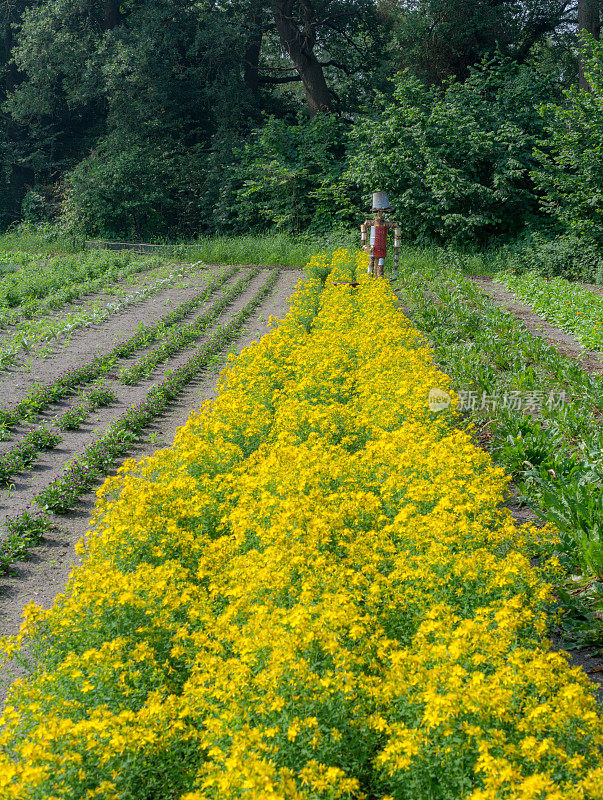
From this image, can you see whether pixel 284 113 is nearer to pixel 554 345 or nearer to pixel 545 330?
pixel 545 330

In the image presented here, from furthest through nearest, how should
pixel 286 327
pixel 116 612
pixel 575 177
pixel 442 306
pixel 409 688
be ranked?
pixel 575 177 < pixel 442 306 < pixel 286 327 < pixel 116 612 < pixel 409 688

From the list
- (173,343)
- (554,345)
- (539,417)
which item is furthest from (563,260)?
(539,417)

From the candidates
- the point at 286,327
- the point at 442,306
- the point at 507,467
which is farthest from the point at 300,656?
the point at 442,306

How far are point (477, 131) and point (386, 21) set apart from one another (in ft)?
30.5

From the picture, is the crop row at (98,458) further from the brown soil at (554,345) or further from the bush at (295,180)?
the bush at (295,180)

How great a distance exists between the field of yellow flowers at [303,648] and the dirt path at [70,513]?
0.69 metres

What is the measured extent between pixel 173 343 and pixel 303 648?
8.63 metres

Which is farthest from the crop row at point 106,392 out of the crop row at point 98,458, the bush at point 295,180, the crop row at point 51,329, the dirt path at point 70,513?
the bush at point 295,180

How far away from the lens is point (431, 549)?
3.64m

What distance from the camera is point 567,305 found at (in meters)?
12.4

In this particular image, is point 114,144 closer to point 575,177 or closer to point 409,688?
point 575,177

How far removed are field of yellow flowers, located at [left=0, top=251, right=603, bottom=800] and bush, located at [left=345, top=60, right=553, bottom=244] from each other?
56.3 feet

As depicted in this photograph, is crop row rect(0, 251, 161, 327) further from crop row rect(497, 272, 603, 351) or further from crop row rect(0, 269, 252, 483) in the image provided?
crop row rect(497, 272, 603, 351)

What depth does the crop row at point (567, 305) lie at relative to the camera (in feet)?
34.0
